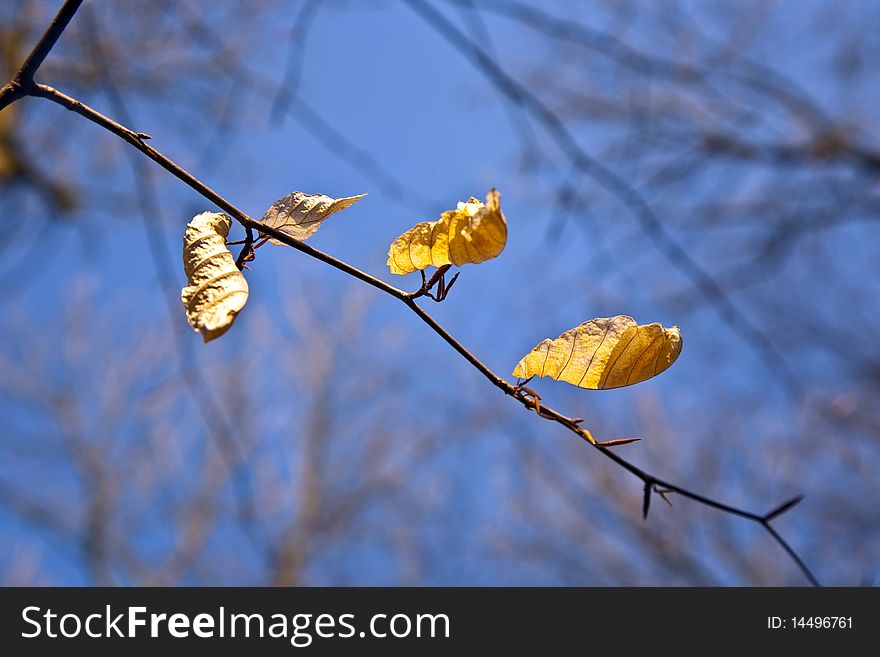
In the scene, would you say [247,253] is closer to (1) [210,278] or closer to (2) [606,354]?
(1) [210,278]

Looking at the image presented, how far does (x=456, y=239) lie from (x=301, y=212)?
0.31 feet

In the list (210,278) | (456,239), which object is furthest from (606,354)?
(210,278)

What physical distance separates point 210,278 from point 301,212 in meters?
0.07

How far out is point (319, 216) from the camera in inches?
15.2

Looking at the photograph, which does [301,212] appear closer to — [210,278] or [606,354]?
[210,278]

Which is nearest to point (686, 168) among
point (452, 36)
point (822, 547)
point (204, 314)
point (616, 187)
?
point (616, 187)

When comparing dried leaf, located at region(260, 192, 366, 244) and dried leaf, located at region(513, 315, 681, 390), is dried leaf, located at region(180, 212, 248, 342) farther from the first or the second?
dried leaf, located at region(513, 315, 681, 390)

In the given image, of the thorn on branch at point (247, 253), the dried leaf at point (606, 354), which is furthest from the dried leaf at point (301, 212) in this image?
the dried leaf at point (606, 354)

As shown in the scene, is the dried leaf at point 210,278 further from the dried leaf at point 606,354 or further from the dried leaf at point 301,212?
the dried leaf at point 606,354

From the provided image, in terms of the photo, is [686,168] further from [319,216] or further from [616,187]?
[319,216]

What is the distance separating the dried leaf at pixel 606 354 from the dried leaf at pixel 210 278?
6.6 inches

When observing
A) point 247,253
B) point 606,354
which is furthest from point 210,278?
point 606,354

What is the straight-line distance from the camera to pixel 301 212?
15.3 inches

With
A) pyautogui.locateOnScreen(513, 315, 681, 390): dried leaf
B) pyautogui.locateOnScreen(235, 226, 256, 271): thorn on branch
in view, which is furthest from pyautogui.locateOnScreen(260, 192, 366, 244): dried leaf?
pyautogui.locateOnScreen(513, 315, 681, 390): dried leaf
